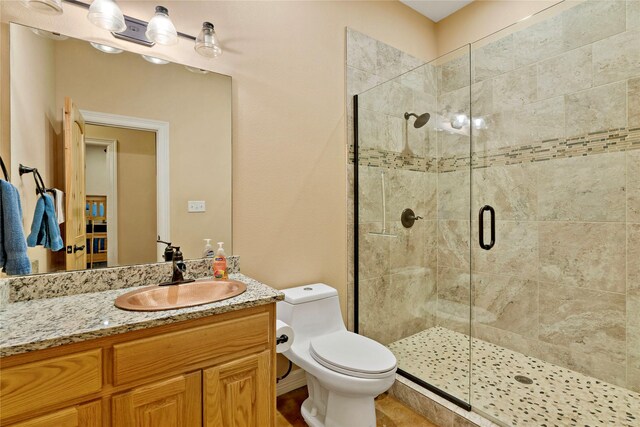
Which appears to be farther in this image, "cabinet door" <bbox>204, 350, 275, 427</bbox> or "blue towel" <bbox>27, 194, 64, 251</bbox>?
"blue towel" <bbox>27, 194, 64, 251</bbox>

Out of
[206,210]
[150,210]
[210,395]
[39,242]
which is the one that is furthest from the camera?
[206,210]

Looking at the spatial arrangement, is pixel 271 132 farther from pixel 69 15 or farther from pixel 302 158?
pixel 69 15

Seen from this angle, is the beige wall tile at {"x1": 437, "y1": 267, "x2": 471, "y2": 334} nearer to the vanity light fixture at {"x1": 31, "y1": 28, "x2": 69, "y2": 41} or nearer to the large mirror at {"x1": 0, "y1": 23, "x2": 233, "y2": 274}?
the large mirror at {"x1": 0, "y1": 23, "x2": 233, "y2": 274}

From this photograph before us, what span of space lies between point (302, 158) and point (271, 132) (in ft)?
0.86

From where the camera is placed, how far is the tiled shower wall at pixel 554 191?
1846mm

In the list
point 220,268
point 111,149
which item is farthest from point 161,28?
point 220,268

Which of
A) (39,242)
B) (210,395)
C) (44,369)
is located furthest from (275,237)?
(44,369)

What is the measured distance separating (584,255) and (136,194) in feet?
8.57

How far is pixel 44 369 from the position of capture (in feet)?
2.93

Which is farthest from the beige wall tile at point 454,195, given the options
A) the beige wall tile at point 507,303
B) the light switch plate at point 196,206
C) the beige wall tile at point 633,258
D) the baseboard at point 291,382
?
the light switch plate at point 196,206

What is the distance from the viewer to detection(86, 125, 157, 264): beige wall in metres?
1.51

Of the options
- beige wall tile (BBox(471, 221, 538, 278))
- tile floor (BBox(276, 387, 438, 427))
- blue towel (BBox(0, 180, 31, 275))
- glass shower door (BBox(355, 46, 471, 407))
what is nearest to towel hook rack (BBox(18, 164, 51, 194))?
blue towel (BBox(0, 180, 31, 275))

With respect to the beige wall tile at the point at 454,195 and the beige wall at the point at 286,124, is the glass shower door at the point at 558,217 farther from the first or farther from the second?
the beige wall at the point at 286,124

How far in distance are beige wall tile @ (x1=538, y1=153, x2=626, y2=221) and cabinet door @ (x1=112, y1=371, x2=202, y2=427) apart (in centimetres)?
231
